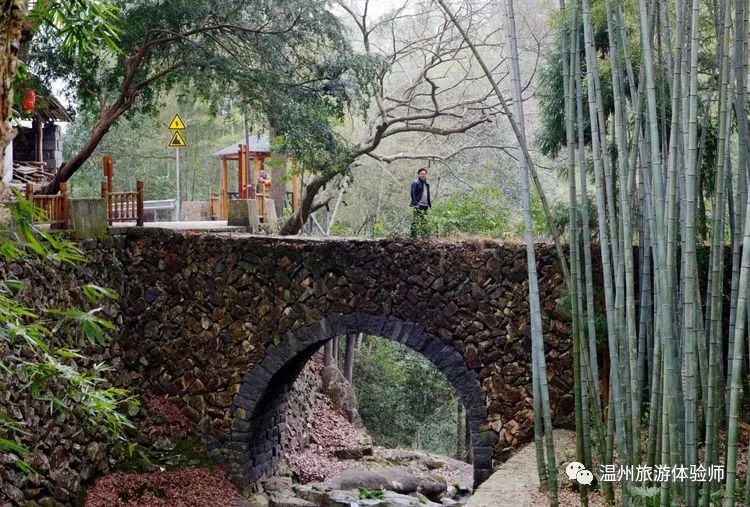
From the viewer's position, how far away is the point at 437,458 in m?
13.0

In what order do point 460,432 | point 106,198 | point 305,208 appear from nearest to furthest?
point 106,198, point 305,208, point 460,432

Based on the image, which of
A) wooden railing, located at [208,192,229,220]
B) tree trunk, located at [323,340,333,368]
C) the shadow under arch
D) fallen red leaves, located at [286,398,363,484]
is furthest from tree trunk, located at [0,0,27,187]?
wooden railing, located at [208,192,229,220]

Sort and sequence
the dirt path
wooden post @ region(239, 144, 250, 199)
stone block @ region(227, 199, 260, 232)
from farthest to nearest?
wooden post @ region(239, 144, 250, 199) < stone block @ region(227, 199, 260, 232) < the dirt path

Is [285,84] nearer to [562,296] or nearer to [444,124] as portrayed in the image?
[562,296]

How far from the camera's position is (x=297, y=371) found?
1010 cm

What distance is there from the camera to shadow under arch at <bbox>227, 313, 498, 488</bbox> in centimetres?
859

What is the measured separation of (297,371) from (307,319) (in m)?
1.30

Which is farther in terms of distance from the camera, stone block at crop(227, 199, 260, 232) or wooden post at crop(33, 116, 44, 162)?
wooden post at crop(33, 116, 44, 162)

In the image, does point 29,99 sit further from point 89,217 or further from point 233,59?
point 233,59

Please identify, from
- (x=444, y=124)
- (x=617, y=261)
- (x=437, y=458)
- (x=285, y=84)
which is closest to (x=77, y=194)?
(x=444, y=124)

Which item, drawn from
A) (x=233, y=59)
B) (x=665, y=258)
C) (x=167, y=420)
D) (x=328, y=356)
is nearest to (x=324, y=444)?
(x=328, y=356)

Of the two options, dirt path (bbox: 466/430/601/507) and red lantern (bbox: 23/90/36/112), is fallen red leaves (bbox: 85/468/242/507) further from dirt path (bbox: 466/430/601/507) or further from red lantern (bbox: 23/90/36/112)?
red lantern (bbox: 23/90/36/112)

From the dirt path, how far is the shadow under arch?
71cm

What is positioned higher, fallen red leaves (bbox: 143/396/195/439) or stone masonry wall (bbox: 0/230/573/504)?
stone masonry wall (bbox: 0/230/573/504)
